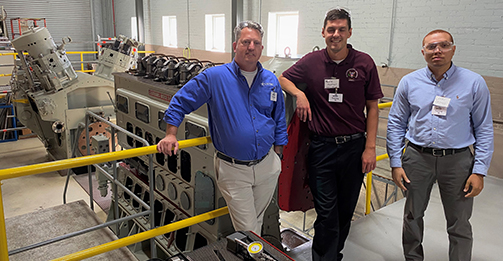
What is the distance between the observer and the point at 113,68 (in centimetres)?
805

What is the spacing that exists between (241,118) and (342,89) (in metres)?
0.72

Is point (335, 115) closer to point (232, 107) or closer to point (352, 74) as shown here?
point (352, 74)

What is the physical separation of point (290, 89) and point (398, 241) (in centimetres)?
184

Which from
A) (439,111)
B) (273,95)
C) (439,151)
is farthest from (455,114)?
(273,95)

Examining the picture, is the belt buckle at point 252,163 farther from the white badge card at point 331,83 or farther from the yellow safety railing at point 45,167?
the white badge card at point 331,83

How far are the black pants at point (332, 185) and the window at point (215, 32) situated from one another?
10263 mm

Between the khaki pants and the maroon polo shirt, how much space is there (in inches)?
16.5

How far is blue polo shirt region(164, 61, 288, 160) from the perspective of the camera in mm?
2355

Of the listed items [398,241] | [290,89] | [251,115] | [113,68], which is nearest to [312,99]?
[290,89]

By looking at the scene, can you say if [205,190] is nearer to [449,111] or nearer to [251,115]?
[251,115]

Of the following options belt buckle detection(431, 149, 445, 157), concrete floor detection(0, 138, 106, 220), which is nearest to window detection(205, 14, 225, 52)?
concrete floor detection(0, 138, 106, 220)

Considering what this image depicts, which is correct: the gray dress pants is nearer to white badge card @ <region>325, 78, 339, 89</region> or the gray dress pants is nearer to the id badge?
the id badge

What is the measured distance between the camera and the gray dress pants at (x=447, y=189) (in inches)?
97.7

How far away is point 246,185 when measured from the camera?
251 cm
